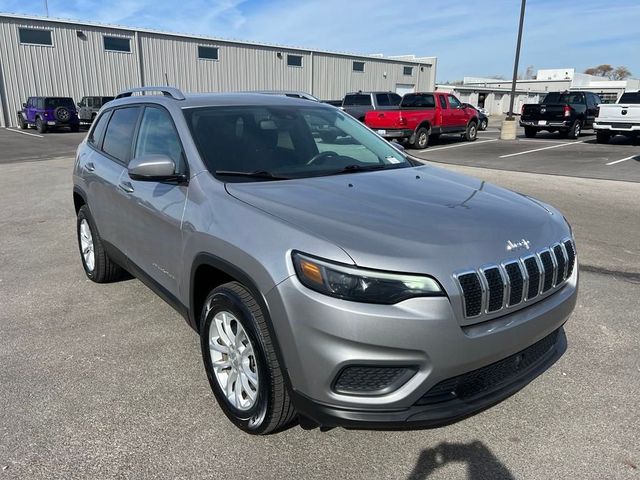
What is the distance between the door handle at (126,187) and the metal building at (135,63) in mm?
31034

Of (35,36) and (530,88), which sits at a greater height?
(35,36)

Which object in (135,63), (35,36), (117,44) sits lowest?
(135,63)

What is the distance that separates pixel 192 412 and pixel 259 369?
0.74m

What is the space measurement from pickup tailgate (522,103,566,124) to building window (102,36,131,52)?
2419 cm

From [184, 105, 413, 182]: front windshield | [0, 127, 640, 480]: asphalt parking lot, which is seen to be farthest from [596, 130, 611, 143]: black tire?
[184, 105, 413, 182]: front windshield

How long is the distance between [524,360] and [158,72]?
35235 millimetres

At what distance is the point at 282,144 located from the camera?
347 cm

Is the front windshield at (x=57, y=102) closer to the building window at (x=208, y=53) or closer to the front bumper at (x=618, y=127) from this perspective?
the building window at (x=208, y=53)

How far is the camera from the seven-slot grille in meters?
2.18

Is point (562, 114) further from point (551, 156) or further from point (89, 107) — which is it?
point (89, 107)

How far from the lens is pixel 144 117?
3.81m

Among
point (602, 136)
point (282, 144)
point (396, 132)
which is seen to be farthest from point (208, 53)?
point (282, 144)

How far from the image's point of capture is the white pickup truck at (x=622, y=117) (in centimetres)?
1766

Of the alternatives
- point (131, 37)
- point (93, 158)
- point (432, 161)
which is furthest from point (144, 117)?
point (131, 37)
